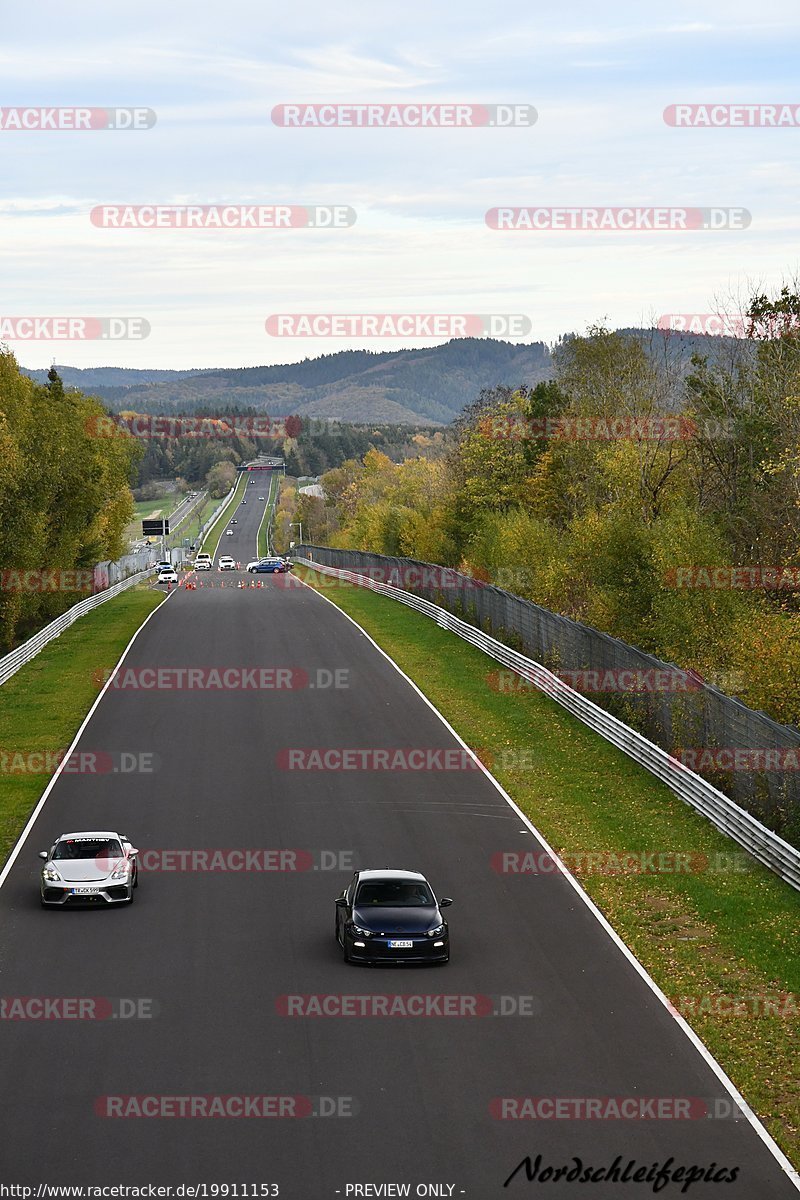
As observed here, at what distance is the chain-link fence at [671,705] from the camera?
2717 cm

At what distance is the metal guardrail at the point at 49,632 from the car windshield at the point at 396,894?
29.5 metres

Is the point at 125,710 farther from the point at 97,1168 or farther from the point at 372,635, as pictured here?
the point at 97,1168

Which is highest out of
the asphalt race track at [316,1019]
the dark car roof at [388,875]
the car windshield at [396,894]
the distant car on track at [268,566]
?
the distant car on track at [268,566]

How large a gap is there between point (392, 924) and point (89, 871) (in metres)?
6.43

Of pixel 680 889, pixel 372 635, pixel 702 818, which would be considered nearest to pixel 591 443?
pixel 372 635

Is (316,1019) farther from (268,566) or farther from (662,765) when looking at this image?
(268,566)

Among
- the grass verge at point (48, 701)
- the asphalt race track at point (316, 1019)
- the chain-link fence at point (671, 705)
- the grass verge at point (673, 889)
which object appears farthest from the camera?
the grass verge at point (48, 701)

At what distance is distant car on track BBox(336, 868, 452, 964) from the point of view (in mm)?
20312

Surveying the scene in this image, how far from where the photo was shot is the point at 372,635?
2317 inches

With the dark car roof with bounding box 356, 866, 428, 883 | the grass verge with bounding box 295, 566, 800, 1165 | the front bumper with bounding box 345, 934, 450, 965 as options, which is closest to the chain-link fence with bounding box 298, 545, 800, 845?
the grass verge with bounding box 295, 566, 800, 1165

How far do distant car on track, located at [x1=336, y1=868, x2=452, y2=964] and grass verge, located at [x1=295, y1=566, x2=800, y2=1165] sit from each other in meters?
3.53

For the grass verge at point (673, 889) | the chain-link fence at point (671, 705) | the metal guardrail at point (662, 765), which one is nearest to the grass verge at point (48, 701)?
the grass verge at point (673, 889)

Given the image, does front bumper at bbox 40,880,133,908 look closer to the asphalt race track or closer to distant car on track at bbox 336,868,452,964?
the asphalt race track

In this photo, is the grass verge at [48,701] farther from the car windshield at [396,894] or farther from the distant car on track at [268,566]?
the distant car on track at [268,566]
